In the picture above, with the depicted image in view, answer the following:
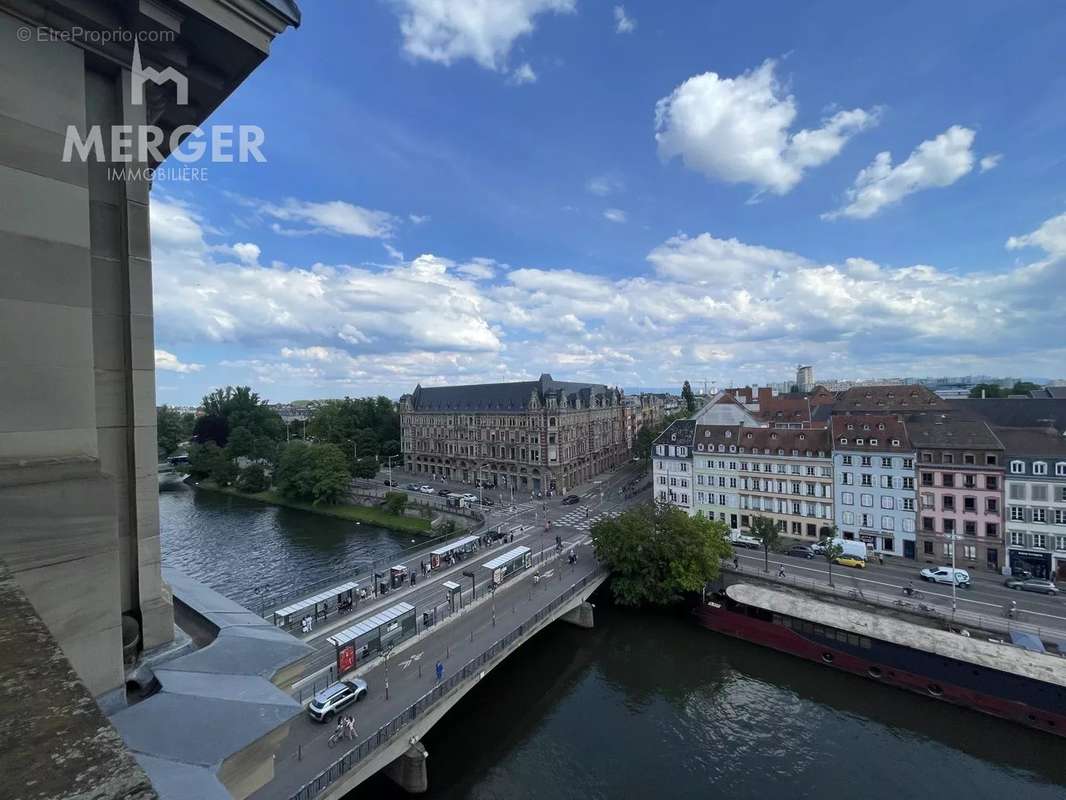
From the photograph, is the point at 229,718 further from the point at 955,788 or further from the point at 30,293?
the point at 955,788

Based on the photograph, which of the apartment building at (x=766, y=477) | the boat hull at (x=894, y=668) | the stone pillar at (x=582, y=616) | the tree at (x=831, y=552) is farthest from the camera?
the apartment building at (x=766, y=477)

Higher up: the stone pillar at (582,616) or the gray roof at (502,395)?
the gray roof at (502,395)

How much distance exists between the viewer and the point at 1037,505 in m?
35.0

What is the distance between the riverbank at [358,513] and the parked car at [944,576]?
135 feet

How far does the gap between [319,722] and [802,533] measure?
3956cm

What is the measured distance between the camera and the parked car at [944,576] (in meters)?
33.0

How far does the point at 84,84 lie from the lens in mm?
4863

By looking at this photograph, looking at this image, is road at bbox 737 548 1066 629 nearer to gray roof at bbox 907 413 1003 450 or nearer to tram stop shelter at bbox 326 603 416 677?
gray roof at bbox 907 413 1003 450

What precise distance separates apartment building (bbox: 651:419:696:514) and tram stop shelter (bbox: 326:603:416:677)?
102 feet

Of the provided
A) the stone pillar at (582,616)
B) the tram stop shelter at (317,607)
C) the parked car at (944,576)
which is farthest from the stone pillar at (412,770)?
the parked car at (944,576)

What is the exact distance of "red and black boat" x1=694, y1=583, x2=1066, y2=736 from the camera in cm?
2258

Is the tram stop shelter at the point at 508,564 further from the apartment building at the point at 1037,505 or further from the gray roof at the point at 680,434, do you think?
the apartment building at the point at 1037,505

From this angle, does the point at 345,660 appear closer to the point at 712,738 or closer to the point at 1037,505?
the point at 712,738

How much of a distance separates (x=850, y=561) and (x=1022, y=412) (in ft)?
71.3
